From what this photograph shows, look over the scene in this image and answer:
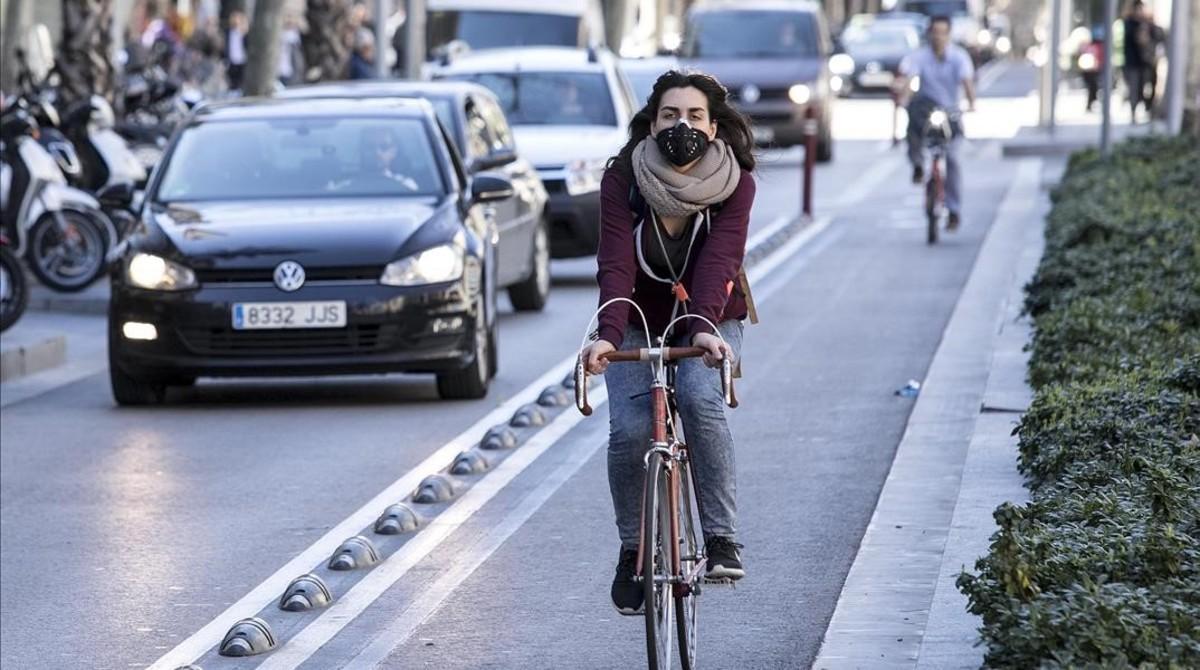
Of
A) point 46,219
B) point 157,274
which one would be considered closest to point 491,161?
point 157,274

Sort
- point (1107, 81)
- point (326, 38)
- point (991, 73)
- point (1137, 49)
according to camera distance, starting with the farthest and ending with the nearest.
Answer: point (991, 73) < point (1137, 49) < point (326, 38) < point (1107, 81)

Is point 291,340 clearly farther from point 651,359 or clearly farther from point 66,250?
point 651,359

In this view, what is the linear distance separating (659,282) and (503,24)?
30.1 metres

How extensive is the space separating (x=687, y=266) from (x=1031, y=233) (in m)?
15.0

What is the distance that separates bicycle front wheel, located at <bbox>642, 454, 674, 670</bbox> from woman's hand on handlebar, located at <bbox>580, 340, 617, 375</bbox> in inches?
9.8

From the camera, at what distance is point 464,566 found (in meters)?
8.66

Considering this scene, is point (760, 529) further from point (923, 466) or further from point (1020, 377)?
point (1020, 377)

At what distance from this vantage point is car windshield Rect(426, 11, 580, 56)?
36.0 metres

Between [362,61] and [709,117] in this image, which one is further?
[362,61]

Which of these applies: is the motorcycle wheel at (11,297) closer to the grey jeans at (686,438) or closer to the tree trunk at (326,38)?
the grey jeans at (686,438)

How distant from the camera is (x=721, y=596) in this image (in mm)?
8047

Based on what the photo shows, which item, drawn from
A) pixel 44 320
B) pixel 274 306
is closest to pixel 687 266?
pixel 274 306

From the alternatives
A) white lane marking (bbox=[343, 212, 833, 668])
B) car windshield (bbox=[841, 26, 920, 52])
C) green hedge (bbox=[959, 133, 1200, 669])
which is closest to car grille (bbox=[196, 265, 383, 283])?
white lane marking (bbox=[343, 212, 833, 668])

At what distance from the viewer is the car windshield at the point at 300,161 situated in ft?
44.5
